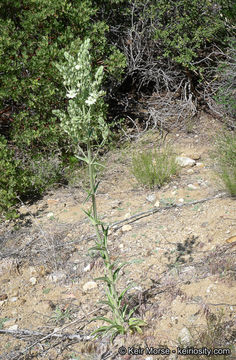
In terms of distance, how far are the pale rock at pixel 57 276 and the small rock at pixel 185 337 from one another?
4.10 ft

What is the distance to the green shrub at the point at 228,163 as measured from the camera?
3.77 metres

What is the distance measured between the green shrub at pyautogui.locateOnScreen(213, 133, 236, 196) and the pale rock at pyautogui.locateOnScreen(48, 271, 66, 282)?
5.72 feet

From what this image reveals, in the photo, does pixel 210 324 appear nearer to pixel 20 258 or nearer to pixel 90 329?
pixel 90 329

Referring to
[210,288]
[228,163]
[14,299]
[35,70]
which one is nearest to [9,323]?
[14,299]

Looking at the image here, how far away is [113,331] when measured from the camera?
99.8 inches

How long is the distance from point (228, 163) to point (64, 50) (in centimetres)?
242

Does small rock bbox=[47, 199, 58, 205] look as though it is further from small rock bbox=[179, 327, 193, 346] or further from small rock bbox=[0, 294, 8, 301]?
small rock bbox=[179, 327, 193, 346]

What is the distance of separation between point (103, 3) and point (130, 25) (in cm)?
63

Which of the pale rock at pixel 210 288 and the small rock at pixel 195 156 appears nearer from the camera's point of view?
the pale rock at pixel 210 288

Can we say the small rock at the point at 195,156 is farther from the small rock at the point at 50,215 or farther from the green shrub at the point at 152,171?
the small rock at the point at 50,215

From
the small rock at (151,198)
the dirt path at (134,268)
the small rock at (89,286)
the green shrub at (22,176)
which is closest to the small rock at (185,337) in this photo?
the dirt path at (134,268)

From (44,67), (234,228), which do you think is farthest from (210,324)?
(44,67)

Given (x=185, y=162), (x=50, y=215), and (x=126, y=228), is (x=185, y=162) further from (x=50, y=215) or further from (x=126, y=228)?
(x=50, y=215)

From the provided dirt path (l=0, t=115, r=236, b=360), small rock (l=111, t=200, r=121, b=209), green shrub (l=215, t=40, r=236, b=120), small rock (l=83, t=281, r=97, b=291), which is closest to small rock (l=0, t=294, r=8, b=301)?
dirt path (l=0, t=115, r=236, b=360)
